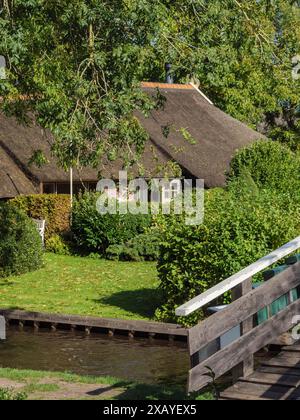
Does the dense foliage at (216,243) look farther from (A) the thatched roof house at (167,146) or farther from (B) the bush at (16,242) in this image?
(B) the bush at (16,242)

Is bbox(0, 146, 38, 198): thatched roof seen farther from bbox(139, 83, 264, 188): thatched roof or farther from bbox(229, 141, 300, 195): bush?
bbox(229, 141, 300, 195): bush

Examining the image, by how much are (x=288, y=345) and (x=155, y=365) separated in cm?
534

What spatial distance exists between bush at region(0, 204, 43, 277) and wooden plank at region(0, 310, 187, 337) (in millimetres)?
5098

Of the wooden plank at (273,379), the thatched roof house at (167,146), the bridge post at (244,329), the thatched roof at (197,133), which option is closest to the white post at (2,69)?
the bridge post at (244,329)

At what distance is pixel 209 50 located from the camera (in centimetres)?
1412

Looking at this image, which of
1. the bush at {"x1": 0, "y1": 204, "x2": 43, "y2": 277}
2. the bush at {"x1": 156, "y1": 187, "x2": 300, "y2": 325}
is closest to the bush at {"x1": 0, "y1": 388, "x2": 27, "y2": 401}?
the bush at {"x1": 156, "y1": 187, "x2": 300, "y2": 325}

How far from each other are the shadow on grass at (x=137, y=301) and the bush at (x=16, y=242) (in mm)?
4060

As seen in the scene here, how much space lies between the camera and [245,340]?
870cm

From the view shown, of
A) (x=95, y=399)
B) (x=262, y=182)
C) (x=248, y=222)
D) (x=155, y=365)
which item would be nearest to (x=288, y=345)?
(x=95, y=399)

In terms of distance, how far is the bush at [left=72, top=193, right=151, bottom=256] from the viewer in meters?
27.6

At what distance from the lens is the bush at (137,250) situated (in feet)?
89.0

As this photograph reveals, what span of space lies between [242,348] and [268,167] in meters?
22.5
